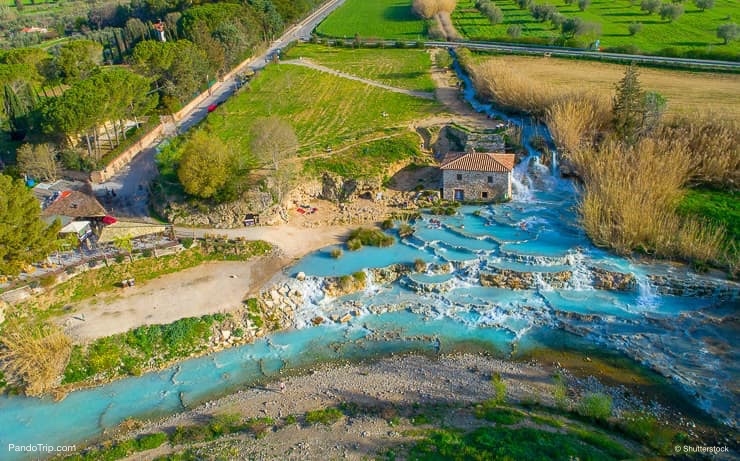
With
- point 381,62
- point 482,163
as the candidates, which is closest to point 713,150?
point 482,163

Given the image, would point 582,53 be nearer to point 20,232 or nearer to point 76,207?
point 76,207

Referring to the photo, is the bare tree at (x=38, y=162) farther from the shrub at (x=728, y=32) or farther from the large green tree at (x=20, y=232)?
the shrub at (x=728, y=32)

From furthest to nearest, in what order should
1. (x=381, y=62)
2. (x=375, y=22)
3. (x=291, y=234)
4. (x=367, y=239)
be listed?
(x=375, y=22)
(x=381, y=62)
(x=291, y=234)
(x=367, y=239)

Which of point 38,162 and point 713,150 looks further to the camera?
point 38,162

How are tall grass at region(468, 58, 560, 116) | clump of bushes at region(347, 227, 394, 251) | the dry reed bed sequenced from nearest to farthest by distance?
the dry reed bed < clump of bushes at region(347, 227, 394, 251) < tall grass at region(468, 58, 560, 116)

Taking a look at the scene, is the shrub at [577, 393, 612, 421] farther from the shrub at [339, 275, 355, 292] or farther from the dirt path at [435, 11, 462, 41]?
the dirt path at [435, 11, 462, 41]

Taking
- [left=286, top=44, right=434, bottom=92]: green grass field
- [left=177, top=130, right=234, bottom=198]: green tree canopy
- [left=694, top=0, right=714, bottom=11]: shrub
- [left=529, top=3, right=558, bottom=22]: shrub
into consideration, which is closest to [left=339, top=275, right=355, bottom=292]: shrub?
[left=177, top=130, right=234, bottom=198]: green tree canopy

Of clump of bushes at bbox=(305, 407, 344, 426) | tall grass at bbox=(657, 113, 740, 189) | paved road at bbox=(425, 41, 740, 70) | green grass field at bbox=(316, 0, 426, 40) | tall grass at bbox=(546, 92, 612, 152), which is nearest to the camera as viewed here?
clump of bushes at bbox=(305, 407, 344, 426)

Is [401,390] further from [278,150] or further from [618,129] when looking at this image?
[618,129]
